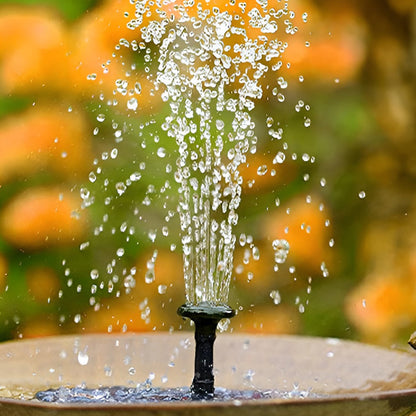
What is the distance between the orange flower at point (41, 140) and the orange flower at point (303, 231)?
0.42m

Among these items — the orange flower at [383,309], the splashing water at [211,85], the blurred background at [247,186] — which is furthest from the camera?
the orange flower at [383,309]

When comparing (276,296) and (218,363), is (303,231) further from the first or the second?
(218,363)

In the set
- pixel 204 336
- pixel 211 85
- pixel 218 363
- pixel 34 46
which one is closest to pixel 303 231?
pixel 211 85

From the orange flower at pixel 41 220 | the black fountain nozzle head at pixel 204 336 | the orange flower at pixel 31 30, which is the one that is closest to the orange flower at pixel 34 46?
the orange flower at pixel 31 30

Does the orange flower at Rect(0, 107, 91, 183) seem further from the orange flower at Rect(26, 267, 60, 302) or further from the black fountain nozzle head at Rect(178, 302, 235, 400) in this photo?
the black fountain nozzle head at Rect(178, 302, 235, 400)

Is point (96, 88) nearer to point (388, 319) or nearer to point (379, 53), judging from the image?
point (379, 53)

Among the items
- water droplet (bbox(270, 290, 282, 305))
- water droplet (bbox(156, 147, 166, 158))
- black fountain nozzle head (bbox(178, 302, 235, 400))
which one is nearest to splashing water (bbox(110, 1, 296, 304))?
water droplet (bbox(156, 147, 166, 158))

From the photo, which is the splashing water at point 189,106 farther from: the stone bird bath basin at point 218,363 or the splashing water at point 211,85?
the stone bird bath basin at point 218,363

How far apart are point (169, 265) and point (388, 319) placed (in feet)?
1.59

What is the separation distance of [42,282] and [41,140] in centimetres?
30

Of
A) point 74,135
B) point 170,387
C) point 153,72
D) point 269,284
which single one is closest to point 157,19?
point 153,72

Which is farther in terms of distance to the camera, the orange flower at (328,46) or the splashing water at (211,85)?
the orange flower at (328,46)

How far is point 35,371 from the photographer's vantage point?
1.17 meters

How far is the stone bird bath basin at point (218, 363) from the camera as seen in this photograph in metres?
1.15
